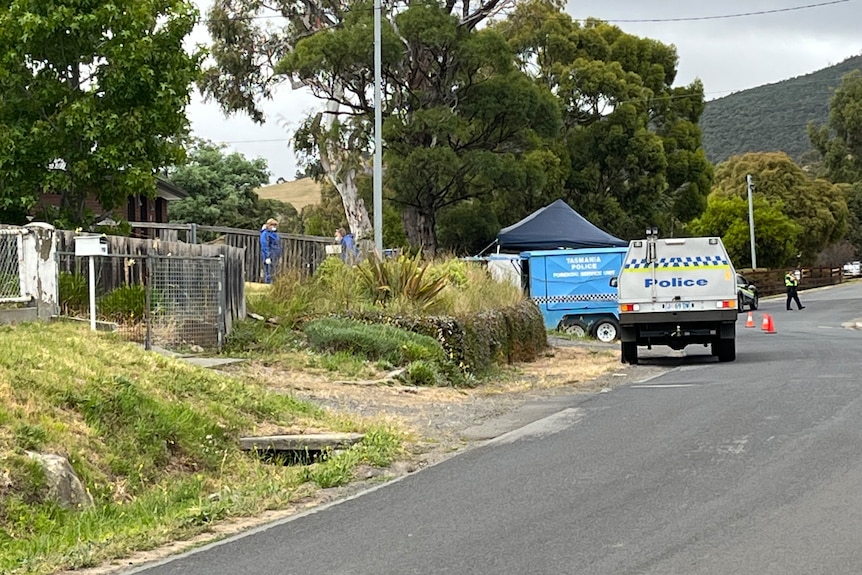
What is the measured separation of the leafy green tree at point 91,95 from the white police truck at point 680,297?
360 inches

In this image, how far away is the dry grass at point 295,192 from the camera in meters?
101

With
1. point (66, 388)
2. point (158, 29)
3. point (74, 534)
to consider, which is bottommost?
point (74, 534)

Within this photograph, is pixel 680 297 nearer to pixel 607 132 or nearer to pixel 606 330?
pixel 606 330

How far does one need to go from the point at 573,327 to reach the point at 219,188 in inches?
1311

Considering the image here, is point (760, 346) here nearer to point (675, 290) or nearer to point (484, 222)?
point (675, 290)

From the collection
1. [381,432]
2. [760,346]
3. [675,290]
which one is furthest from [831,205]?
[381,432]

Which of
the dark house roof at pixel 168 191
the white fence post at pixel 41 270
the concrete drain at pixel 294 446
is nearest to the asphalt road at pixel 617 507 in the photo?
the concrete drain at pixel 294 446

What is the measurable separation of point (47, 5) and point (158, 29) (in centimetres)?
202

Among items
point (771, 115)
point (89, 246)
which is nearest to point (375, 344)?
point (89, 246)

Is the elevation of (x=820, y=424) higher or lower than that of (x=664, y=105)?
lower

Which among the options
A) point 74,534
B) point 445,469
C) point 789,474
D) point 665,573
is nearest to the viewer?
point 665,573

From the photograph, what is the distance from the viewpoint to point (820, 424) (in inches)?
460

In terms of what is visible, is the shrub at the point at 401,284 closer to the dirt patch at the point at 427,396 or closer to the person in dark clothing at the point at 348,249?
the person in dark clothing at the point at 348,249

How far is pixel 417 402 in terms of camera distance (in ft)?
48.6
